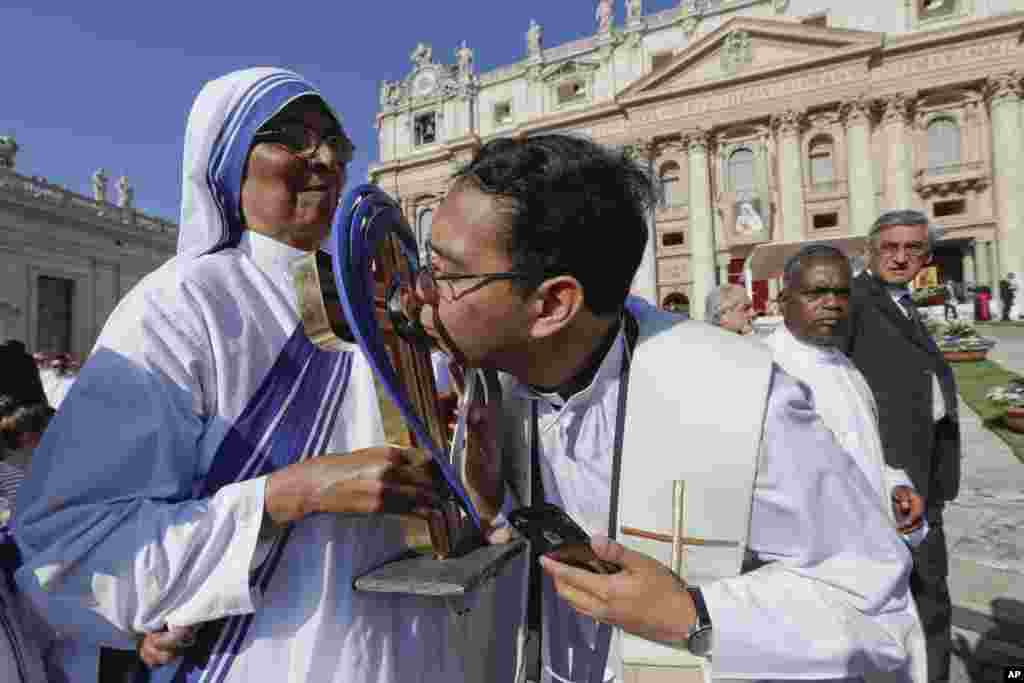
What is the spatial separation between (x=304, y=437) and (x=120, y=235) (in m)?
26.2

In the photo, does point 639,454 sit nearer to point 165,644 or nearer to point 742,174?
point 165,644

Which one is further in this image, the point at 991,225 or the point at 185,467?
the point at 991,225

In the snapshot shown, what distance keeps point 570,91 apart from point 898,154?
17.2m

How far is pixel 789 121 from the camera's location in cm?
2767

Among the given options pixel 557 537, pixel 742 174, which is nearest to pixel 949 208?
pixel 742 174

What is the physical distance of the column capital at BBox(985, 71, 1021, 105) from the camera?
24.1 metres

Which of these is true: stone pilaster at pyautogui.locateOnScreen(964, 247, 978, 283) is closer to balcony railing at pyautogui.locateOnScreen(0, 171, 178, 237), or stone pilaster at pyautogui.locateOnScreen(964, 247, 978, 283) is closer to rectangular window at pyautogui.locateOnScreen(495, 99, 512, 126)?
rectangular window at pyautogui.locateOnScreen(495, 99, 512, 126)

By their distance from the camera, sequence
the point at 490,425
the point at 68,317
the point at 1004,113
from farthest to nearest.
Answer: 1. the point at 1004,113
2. the point at 68,317
3. the point at 490,425

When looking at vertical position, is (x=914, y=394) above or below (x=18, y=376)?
below

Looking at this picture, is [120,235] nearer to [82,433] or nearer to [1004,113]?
[82,433]

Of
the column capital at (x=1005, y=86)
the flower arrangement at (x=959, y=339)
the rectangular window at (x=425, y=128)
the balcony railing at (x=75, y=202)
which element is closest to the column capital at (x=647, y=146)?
the column capital at (x=1005, y=86)

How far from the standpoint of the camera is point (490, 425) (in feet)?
4.55

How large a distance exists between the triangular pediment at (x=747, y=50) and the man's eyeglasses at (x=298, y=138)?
3181cm

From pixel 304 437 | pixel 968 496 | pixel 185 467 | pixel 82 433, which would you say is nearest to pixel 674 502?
pixel 304 437
